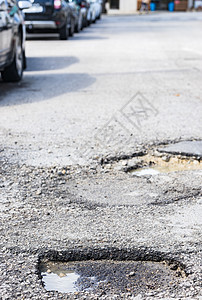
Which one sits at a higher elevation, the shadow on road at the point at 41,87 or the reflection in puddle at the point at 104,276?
the reflection in puddle at the point at 104,276

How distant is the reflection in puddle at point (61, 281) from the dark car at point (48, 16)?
15139 millimetres

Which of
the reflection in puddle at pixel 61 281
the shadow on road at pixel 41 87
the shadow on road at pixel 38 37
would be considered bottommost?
the shadow on road at pixel 38 37

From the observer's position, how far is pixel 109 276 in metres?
2.74

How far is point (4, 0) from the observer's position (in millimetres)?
8891

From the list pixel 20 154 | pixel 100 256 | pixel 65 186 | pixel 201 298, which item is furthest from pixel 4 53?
pixel 201 298

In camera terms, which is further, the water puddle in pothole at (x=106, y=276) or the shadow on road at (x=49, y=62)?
the shadow on road at (x=49, y=62)

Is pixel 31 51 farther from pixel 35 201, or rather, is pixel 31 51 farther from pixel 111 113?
pixel 35 201

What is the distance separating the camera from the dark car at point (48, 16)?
17.1 metres

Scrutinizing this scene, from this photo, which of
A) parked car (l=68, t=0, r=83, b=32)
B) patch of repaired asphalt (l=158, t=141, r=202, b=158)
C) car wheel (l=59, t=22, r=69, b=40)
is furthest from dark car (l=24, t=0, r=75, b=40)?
patch of repaired asphalt (l=158, t=141, r=202, b=158)

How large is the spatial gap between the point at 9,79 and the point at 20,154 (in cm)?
461

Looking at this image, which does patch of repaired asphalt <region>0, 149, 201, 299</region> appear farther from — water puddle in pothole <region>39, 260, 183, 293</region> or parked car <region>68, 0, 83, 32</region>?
parked car <region>68, 0, 83, 32</region>

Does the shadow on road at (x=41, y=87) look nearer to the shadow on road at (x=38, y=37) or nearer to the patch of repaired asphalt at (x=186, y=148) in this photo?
the patch of repaired asphalt at (x=186, y=148)

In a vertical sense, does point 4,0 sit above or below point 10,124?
Answer: above

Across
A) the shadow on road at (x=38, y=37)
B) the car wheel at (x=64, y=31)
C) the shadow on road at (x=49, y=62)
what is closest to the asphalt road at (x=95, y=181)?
the shadow on road at (x=49, y=62)
